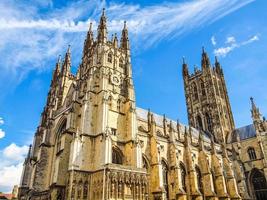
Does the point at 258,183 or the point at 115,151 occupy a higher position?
the point at 115,151

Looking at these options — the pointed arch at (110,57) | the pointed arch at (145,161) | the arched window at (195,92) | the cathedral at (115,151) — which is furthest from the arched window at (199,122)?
the pointed arch at (110,57)

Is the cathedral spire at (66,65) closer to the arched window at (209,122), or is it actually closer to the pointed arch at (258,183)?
the arched window at (209,122)

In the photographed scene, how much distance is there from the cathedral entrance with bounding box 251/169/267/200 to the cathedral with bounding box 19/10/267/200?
171 millimetres

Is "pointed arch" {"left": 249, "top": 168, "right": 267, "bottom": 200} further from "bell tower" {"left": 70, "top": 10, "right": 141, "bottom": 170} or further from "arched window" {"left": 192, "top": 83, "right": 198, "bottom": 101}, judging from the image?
"bell tower" {"left": 70, "top": 10, "right": 141, "bottom": 170}

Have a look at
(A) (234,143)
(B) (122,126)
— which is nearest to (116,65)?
(B) (122,126)

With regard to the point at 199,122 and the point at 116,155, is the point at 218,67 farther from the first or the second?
the point at 116,155

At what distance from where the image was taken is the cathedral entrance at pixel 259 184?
1684 inches

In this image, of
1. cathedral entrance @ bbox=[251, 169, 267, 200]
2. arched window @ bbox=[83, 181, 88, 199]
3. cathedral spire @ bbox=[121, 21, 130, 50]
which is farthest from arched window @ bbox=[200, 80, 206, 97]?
arched window @ bbox=[83, 181, 88, 199]

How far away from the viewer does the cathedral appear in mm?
24984

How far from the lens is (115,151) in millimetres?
28359

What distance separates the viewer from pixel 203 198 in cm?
3525

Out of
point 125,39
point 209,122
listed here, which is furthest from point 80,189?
point 209,122

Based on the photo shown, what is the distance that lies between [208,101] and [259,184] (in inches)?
833

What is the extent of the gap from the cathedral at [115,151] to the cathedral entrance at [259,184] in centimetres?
17
